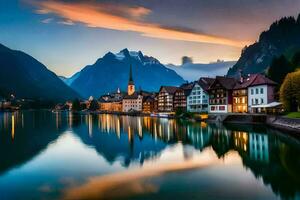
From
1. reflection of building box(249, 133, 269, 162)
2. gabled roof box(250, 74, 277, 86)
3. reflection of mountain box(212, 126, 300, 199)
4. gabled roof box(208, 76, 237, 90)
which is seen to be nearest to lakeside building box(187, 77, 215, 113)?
gabled roof box(208, 76, 237, 90)

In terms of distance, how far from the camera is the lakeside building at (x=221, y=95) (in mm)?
96062

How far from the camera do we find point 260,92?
82375 mm

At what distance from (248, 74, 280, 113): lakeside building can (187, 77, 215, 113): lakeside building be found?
25500 millimetres

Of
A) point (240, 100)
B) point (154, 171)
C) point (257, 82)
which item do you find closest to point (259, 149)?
point (154, 171)

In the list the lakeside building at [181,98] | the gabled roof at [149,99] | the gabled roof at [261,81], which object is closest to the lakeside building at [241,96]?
the gabled roof at [261,81]

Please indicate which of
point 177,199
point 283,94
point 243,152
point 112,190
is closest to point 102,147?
point 243,152

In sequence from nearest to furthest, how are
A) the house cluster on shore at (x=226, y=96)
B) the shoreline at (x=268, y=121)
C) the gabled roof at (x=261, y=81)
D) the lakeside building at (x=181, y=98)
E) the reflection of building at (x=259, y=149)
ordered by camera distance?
the reflection of building at (x=259, y=149) → the shoreline at (x=268, y=121) → the gabled roof at (x=261, y=81) → the house cluster on shore at (x=226, y=96) → the lakeside building at (x=181, y=98)

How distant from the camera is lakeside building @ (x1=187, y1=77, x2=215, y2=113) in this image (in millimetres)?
110938

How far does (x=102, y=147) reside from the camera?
4425 centimetres

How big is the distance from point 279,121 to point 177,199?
51.0m

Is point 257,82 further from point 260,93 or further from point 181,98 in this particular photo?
point 181,98

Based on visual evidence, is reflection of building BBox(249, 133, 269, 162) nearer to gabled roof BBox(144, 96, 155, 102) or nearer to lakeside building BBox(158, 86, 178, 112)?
lakeside building BBox(158, 86, 178, 112)

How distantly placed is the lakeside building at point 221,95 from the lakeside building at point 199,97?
542 cm

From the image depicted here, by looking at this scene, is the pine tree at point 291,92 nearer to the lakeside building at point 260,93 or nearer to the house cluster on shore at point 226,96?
the house cluster on shore at point 226,96
